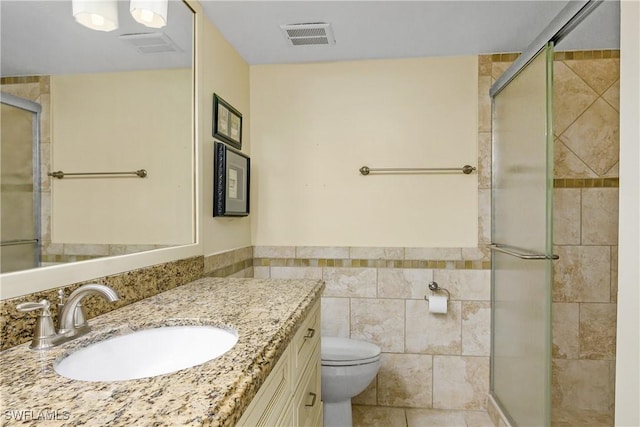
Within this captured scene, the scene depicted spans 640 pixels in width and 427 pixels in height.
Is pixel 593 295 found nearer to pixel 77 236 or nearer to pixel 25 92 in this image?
pixel 77 236

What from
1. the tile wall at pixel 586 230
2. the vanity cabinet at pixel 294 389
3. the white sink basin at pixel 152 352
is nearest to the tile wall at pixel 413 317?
the tile wall at pixel 586 230

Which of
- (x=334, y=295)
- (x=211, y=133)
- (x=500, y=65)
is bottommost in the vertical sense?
(x=334, y=295)

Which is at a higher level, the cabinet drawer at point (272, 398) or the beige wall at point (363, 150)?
the beige wall at point (363, 150)

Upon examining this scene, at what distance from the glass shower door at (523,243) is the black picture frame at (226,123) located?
151cm

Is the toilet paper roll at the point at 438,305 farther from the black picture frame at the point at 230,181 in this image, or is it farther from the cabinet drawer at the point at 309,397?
the black picture frame at the point at 230,181

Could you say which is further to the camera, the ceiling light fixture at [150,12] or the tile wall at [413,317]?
the tile wall at [413,317]

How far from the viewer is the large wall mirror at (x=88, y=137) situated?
867mm

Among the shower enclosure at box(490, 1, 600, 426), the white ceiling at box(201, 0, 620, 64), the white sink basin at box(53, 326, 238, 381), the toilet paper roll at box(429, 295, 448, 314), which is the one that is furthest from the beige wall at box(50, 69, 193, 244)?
the shower enclosure at box(490, 1, 600, 426)

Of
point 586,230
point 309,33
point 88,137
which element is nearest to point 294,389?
point 88,137

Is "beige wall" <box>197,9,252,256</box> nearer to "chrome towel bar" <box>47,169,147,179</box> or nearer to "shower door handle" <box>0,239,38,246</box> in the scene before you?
"chrome towel bar" <box>47,169,147,179</box>

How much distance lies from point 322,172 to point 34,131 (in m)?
1.70

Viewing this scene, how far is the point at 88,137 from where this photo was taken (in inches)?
43.1

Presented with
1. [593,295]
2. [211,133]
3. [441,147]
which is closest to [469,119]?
[441,147]

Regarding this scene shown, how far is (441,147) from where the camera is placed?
237 cm
